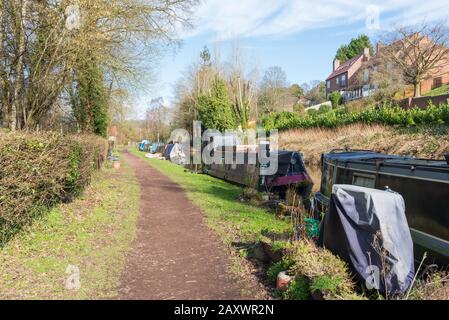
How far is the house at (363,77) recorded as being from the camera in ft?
136

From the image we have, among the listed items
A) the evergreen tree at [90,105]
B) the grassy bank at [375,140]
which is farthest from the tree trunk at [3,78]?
the grassy bank at [375,140]

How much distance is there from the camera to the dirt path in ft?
17.1

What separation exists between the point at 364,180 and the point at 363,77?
A: 164 feet

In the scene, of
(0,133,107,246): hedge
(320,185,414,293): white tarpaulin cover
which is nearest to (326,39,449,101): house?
(0,133,107,246): hedge

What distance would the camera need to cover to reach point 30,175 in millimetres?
6766

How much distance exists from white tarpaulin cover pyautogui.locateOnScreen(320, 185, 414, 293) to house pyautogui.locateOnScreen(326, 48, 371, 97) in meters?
56.8

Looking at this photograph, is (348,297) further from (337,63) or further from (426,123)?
(337,63)

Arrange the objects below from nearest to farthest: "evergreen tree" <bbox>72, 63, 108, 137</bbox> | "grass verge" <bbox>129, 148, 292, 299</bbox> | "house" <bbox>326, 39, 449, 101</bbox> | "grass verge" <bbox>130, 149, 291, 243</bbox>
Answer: "grass verge" <bbox>129, 148, 292, 299</bbox>, "grass verge" <bbox>130, 149, 291, 243</bbox>, "evergreen tree" <bbox>72, 63, 108, 137</bbox>, "house" <bbox>326, 39, 449, 101</bbox>

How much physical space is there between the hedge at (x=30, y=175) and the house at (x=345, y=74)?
54.5m

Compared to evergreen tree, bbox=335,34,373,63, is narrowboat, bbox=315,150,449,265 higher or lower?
lower

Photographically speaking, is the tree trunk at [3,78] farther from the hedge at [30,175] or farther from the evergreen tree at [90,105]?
the evergreen tree at [90,105]

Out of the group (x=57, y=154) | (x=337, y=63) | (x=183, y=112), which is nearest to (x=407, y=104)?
(x=183, y=112)

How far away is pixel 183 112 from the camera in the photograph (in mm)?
48594

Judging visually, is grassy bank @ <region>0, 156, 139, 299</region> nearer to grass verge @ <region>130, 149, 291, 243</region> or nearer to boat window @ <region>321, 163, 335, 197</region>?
grass verge @ <region>130, 149, 291, 243</region>
